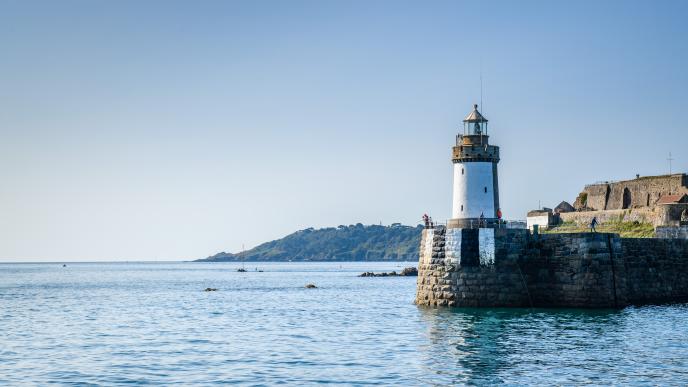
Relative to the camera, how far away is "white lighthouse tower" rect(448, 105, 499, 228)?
47125 millimetres

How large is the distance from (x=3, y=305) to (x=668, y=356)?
2127 inches

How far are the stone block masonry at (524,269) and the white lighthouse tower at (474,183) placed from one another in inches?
104

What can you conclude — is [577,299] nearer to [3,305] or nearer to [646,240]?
[646,240]

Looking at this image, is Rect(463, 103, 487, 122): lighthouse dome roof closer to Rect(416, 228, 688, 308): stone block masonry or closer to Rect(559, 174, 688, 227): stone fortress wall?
Rect(416, 228, 688, 308): stone block masonry

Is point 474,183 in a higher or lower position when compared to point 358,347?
higher

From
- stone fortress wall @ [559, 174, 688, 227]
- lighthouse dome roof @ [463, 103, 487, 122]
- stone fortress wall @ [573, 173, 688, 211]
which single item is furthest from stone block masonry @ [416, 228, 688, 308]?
stone fortress wall @ [573, 173, 688, 211]

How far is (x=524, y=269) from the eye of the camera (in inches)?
1748

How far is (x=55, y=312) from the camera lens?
189 feet

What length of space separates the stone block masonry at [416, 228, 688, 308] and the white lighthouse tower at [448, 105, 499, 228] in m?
2.65

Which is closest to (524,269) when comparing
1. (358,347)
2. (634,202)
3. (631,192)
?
(358,347)

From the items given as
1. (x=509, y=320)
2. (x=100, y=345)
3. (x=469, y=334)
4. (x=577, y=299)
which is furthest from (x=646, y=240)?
(x=100, y=345)

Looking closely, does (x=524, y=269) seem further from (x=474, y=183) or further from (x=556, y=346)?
(x=556, y=346)

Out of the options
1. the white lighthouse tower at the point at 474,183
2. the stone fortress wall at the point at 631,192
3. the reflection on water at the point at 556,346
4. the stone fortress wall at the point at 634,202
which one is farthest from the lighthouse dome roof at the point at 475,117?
the stone fortress wall at the point at 631,192

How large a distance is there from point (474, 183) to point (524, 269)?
591 centimetres
